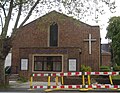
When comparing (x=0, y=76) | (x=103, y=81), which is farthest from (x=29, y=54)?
(x=103, y=81)

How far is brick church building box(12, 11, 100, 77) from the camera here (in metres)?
36.2

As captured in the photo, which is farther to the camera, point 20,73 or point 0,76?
point 20,73

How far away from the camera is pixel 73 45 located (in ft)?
127

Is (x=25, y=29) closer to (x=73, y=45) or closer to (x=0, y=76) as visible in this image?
(x=73, y=45)

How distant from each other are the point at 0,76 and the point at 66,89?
664 cm

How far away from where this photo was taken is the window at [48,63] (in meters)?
36.5

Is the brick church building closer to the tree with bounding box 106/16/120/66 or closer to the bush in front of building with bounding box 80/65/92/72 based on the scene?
the bush in front of building with bounding box 80/65/92/72

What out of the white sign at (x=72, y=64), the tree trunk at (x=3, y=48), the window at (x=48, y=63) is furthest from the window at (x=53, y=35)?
the tree trunk at (x=3, y=48)

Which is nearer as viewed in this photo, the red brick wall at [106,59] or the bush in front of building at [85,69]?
the bush in front of building at [85,69]

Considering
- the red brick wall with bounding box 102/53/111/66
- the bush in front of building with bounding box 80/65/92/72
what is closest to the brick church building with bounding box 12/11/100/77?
the bush in front of building with bounding box 80/65/92/72

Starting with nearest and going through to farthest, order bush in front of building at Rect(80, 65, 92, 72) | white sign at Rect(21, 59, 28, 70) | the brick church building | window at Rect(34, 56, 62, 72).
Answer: bush in front of building at Rect(80, 65, 92, 72) → the brick church building → window at Rect(34, 56, 62, 72) → white sign at Rect(21, 59, 28, 70)

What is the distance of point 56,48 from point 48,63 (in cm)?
198

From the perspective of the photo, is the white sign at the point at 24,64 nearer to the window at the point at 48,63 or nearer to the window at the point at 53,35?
the window at the point at 48,63

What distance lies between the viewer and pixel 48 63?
36.6 m
